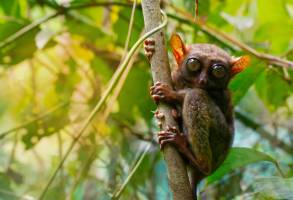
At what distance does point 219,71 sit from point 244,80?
31cm

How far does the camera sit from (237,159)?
328cm

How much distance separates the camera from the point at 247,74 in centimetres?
357

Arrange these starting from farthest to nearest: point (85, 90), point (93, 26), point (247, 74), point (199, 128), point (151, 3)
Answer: point (85, 90), point (93, 26), point (247, 74), point (199, 128), point (151, 3)

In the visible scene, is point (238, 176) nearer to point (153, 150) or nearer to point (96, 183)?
point (153, 150)

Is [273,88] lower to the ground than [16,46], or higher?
lower

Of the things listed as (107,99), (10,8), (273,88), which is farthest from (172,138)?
(10,8)

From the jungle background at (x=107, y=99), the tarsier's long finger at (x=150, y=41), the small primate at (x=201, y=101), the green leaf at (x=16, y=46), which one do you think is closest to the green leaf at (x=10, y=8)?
the jungle background at (x=107, y=99)

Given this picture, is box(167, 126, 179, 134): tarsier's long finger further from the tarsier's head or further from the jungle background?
the jungle background

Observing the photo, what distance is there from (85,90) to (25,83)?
613 millimetres

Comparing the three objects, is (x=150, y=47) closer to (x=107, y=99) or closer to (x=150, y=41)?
(x=150, y=41)

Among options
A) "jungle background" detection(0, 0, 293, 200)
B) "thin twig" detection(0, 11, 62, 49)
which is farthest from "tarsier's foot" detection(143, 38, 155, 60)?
"thin twig" detection(0, 11, 62, 49)

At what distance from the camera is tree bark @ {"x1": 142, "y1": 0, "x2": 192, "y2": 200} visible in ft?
8.06

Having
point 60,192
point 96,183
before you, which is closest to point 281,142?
point 96,183

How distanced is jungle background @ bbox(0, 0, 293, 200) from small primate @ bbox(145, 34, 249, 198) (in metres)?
0.52
